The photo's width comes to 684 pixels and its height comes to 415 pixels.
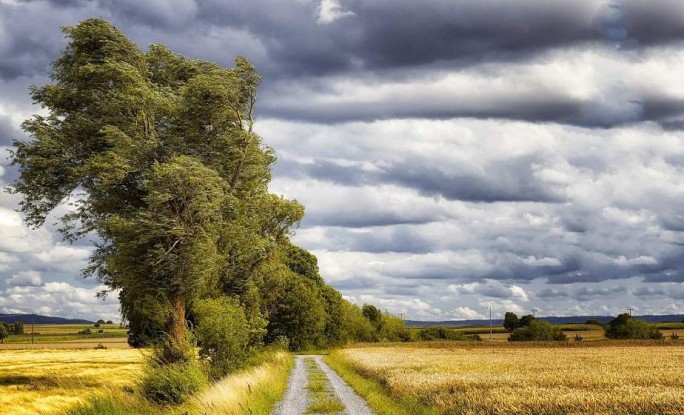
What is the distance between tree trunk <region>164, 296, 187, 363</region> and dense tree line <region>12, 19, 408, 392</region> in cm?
7

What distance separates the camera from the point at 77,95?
124 feet

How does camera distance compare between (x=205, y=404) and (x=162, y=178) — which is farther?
(x=162, y=178)

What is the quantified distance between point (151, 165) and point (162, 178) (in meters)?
3.38

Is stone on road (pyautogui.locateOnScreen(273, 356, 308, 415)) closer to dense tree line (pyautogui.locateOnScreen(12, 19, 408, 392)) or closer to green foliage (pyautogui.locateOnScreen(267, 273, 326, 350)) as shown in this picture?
dense tree line (pyautogui.locateOnScreen(12, 19, 408, 392))

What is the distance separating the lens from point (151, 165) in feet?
119

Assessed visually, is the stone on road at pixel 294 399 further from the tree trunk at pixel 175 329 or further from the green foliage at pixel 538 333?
the green foliage at pixel 538 333

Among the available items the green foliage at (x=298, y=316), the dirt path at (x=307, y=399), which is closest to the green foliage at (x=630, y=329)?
the green foliage at (x=298, y=316)

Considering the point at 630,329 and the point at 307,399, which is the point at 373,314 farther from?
the point at 307,399

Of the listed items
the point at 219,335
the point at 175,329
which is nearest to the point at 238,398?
the point at 219,335

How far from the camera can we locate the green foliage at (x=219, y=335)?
34.6 meters

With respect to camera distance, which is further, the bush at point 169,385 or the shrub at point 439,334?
the shrub at point 439,334

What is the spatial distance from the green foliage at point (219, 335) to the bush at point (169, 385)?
19.7 ft

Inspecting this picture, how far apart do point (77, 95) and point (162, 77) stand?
5452mm

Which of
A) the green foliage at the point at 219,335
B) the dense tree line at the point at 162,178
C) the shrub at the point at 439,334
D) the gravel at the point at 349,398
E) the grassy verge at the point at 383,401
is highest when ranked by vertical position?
the dense tree line at the point at 162,178
